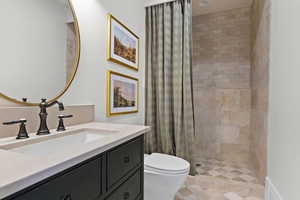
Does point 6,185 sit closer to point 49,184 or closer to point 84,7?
point 49,184

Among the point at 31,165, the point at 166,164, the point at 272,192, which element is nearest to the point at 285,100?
the point at 272,192

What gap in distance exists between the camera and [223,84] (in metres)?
2.94

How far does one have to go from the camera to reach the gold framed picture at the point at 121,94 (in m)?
1.54

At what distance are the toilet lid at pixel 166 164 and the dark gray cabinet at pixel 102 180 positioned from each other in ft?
1.13

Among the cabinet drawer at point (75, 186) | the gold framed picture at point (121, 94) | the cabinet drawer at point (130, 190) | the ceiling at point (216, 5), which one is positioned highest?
the ceiling at point (216, 5)

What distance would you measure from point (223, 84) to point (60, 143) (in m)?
2.80

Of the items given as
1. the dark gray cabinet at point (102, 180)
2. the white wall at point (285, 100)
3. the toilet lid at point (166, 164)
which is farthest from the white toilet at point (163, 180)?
the white wall at point (285, 100)

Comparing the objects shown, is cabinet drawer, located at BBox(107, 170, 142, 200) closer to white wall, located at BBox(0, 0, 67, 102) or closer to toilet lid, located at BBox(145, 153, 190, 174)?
toilet lid, located at BBox(145, 153, 190, 174)

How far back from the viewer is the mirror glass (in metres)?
0.83

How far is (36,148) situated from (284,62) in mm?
1147

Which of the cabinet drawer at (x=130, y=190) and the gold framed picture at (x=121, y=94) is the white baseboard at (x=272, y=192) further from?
the gold framed picture at (x=121, y=94)

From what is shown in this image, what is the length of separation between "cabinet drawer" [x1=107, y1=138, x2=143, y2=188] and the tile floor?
106 centimetres

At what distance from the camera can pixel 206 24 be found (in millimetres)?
3082

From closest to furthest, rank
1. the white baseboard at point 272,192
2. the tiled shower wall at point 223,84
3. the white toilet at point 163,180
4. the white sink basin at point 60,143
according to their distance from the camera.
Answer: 1. the white baseboard at point 272,192
2. the white sink basin at point 60,143
3. the white toilet at point 163,180
4. the tiled shower wall at point 223,84
